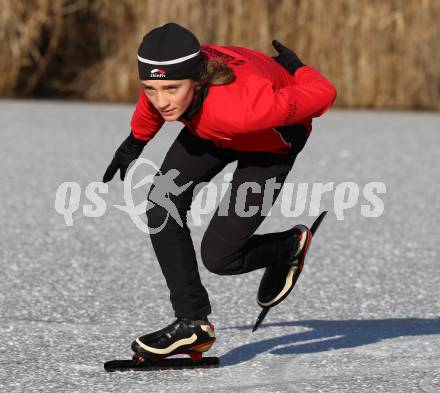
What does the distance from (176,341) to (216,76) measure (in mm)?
1011

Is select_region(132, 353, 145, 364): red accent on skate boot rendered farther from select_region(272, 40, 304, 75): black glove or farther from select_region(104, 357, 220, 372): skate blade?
select_region(272, 40, 304, 75): black glove

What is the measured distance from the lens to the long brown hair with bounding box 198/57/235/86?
4.23 meters

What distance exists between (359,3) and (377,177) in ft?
13.0

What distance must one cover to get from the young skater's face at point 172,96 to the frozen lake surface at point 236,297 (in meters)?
0.99

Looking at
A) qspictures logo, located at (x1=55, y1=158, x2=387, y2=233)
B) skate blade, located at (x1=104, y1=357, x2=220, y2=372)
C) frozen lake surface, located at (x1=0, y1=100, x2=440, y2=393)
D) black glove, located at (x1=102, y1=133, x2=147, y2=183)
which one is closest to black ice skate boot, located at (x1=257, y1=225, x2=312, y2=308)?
frozen lake surface, located at (x1=0, y1=100, x2=440, y2=393)

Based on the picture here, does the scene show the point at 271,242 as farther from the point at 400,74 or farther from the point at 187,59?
the point at 400,74

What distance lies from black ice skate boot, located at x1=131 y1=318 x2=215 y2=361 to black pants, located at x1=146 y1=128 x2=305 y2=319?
44mm

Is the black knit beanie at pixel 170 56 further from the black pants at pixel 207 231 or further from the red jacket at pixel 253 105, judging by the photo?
the black pants at pixel 207 231

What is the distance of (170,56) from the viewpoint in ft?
13.7

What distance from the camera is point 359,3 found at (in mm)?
13094

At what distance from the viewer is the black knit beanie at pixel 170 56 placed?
416 centimetres

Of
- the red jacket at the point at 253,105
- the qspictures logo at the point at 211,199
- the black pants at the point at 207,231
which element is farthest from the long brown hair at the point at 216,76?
the qspictures logo at the point at 211,199

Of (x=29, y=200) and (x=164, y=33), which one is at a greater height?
(x=164, y=33)

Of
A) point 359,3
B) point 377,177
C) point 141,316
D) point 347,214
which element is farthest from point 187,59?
point 359,3
